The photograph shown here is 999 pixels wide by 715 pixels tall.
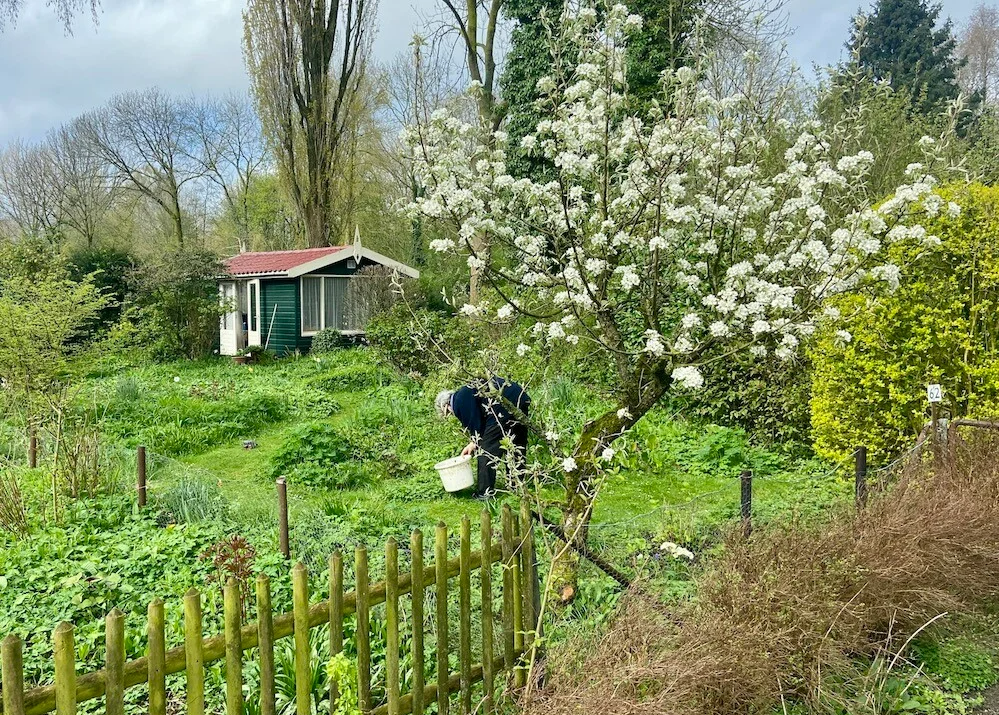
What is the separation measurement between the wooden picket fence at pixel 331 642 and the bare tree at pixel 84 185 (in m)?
32.5

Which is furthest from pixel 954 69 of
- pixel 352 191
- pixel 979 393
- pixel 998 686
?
pixel 998 686

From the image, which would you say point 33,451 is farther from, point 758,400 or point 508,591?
point 758,400

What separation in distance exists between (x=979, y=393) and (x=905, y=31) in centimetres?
2763

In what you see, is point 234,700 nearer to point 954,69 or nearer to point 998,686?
point 998,686

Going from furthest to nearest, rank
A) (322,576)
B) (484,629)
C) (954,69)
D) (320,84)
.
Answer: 1. (954,69)
2. (320,84)
3. (322,576)
4. (484,629)

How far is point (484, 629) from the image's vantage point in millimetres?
3203

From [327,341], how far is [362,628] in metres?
16.7

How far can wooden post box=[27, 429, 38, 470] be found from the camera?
7960mm

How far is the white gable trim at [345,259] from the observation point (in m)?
19.1

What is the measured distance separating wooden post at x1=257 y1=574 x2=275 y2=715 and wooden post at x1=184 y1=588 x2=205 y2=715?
204 millimetres

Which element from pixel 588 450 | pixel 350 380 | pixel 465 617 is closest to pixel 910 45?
pixel 350 380

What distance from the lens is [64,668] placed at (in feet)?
6.63

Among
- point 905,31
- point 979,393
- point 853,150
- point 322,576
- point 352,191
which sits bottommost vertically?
point 322,576

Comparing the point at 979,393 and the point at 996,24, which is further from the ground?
the point at 996,24
